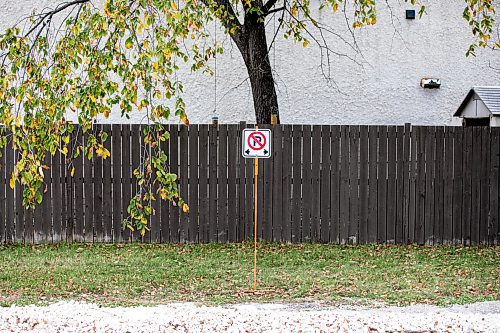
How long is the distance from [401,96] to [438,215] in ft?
14.4

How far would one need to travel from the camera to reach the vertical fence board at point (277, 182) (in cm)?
1426

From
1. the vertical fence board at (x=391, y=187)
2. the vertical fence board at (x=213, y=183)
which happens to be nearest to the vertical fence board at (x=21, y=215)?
the vertical fence board at (x=213, y=183)

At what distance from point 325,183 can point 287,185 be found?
0.65 metres

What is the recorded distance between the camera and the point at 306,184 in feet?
47.0

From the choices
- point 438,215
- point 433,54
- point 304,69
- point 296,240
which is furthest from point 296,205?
point 433,54

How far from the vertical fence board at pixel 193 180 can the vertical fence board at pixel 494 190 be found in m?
5.06

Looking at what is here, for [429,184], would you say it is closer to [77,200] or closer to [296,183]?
[296,183]

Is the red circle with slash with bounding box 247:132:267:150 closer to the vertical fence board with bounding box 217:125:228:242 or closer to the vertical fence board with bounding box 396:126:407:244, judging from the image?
the vertical fence board with bounding box 217:125:228:242

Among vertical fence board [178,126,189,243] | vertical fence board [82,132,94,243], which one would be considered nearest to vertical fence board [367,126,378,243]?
vertical fence board [178,126,189,243]

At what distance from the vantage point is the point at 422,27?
18281mm

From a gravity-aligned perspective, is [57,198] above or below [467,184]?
below

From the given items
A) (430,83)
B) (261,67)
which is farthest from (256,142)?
(430,83)

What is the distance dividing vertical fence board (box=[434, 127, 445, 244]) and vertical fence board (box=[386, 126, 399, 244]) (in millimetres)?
716

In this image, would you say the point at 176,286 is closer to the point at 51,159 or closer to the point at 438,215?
the point at 51,159
